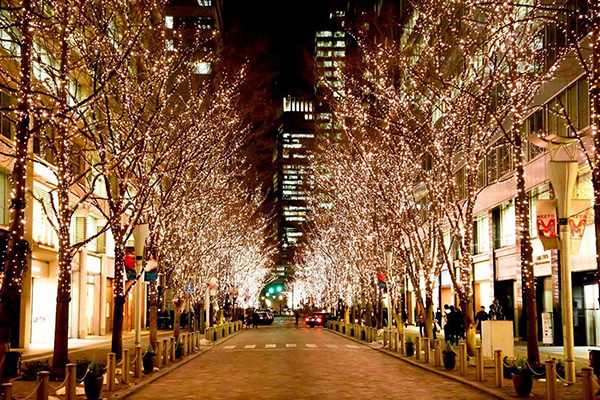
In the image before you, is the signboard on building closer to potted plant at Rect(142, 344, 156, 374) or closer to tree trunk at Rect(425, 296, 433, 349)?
tree trunk at Rect(425, 296, 433, 349)

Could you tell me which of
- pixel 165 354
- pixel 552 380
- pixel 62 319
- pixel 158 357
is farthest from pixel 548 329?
pixel 62 319

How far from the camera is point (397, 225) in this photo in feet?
93.9

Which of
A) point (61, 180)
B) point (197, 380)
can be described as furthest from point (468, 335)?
point (61, 180)

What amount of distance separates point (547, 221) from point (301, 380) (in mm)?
7581

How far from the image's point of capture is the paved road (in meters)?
17.4

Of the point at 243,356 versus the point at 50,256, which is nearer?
the point at 243,356

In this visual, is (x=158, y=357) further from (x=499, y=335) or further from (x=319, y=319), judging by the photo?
(x=319, y=319)

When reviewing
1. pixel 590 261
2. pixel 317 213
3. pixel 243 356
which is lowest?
pixel 243 356

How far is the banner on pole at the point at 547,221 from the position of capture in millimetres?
16875

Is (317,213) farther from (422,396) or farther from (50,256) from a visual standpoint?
(422,396)

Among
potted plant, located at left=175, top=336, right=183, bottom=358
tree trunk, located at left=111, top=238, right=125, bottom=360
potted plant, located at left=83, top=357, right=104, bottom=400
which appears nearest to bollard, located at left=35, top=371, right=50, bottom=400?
potted plant, located at left=83, top=357, right=104, bottom=400

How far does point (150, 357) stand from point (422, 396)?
9024mm

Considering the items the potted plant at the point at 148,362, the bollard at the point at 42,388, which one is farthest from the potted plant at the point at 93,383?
the potted plant at the point at 148,362

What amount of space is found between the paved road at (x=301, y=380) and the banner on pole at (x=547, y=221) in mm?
3638
